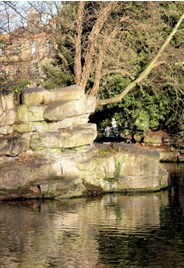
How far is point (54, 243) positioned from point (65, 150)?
410 inches

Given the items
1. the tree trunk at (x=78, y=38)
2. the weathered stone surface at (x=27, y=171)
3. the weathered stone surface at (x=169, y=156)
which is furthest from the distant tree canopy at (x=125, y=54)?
the weathered stone surface at (x=27, y=171)

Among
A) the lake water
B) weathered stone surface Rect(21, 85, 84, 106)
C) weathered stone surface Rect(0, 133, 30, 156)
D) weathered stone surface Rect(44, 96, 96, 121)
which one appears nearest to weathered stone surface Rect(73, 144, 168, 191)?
the lake water

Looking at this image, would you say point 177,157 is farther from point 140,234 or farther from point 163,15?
point 140,234

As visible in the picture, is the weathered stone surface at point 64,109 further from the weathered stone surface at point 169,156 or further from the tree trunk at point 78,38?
the weathered stone surface at point 169,156

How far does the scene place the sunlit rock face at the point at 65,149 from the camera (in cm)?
2745

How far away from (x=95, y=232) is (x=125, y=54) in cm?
1854

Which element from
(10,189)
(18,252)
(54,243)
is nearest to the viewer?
(18,252)

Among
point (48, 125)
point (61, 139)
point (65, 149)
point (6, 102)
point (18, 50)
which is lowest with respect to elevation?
point (65, 149)

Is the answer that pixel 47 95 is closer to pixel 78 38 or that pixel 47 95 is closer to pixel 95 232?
pixel 78 38

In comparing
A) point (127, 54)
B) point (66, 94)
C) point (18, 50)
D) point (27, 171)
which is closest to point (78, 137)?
point (66, 94)

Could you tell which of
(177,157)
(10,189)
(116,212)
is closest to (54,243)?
(116,212)

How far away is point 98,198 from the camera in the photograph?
2645cm

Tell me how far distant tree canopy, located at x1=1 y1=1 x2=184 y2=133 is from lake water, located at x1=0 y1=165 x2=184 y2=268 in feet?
31.4

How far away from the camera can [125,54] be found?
3650cm
